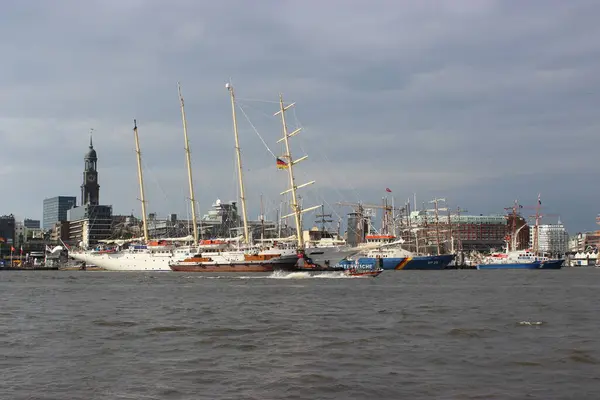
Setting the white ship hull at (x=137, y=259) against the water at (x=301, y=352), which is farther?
the white ship hull at (x=137, y=259)

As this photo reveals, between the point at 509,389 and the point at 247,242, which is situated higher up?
the point at 247,242

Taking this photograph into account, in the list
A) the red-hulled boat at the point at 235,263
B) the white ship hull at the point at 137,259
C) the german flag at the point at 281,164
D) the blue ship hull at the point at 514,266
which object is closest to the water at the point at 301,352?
the red-hulled boat at the point at 235,263

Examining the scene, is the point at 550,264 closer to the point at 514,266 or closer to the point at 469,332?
the point at 514,266

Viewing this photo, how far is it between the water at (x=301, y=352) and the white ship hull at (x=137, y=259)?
290 feet

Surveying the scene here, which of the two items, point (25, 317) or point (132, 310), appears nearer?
point (25, 317)

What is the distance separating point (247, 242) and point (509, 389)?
10833cm

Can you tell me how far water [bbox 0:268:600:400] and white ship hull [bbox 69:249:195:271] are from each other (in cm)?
8841

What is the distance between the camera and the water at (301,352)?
18266 millimetres

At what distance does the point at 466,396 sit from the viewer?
17.3m

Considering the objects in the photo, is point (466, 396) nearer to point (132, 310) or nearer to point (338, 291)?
point (132, 310)

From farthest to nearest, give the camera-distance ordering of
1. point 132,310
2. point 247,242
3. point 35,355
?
1. point 247,242
2. point 132,310
3. point 35,355

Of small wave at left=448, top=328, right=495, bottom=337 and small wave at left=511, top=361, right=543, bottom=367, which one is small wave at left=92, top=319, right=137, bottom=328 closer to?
small wave at left=448, top=328, right=495, bottom=337

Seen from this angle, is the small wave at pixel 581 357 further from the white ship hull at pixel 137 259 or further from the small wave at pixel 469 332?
the white ship hull at pixel 137 259

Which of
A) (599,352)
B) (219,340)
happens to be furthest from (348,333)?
(599,352)
